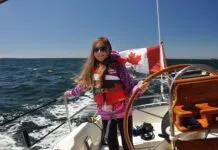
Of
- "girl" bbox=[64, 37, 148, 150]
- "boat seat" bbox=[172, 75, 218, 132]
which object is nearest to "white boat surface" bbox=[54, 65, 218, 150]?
"boat seat" bbox=[172, 75, 218, 132]

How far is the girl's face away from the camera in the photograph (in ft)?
9.59

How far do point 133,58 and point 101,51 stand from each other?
10.6ft

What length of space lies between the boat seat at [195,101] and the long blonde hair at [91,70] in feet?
3.95

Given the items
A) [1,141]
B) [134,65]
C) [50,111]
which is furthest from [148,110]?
[50,111]

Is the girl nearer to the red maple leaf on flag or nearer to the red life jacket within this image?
the red life jacket

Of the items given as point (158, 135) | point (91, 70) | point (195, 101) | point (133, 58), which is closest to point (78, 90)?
point (91, 70)

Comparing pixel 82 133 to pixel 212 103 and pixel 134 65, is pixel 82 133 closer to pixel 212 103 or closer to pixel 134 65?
pixel 212 103

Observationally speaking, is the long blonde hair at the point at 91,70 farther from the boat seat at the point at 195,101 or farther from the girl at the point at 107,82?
the boat seat at the point at 195,101

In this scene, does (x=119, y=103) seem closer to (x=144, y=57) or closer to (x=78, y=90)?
(x=78, y=90)

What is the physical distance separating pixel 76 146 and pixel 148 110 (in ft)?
8.47

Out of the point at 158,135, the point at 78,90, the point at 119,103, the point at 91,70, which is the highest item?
the point at 91,70

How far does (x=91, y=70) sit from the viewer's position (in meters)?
3.01

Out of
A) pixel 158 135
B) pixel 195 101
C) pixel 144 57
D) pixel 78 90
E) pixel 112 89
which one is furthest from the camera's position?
pixel 144 57

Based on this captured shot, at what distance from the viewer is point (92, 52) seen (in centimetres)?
302
